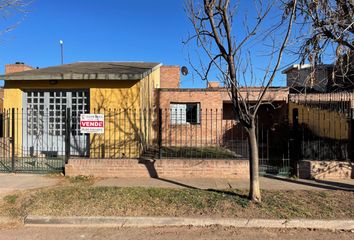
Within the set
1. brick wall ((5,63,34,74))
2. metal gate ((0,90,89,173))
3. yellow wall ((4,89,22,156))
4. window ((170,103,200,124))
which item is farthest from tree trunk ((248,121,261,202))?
brick wall ((5,63,34,74))

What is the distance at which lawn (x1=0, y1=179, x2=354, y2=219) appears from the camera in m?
6.62

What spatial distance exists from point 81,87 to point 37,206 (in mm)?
6728

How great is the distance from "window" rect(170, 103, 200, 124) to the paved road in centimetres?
1402

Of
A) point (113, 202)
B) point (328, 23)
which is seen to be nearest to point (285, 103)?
point (328, 23)

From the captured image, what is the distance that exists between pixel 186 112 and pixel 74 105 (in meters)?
8.35

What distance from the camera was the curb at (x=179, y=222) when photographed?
20.4 ft

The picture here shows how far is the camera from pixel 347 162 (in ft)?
32.5

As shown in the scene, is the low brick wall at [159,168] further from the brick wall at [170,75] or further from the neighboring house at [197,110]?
the brick wall at [170,75]

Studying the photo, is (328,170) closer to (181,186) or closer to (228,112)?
(181,186)

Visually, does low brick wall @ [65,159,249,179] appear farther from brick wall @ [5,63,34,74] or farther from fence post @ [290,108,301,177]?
brick wall @ [5,63,34,74]

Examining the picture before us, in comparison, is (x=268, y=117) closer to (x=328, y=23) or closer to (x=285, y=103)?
(x=285, y=103)

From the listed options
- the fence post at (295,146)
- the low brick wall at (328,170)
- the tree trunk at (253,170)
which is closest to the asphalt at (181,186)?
the low brick wall at (328,170)

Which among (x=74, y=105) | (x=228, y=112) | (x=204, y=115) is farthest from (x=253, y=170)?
(x=228, y=112)

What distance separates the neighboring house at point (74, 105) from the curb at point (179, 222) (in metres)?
6.14
